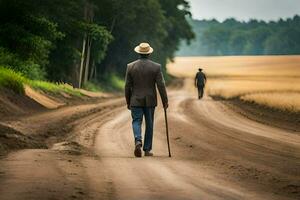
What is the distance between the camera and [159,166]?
10.4 meters

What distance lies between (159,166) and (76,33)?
2990 centimetres

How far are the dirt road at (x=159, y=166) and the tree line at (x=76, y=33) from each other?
1275 centimetres

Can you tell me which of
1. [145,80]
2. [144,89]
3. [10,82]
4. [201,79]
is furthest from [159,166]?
[201,79]

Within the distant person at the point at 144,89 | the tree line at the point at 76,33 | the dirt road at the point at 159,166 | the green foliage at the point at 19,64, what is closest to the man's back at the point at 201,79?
the tree line at the point at 76,33

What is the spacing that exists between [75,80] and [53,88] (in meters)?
9.18

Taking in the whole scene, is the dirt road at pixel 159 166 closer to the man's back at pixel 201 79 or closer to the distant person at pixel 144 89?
the distant person at pixel 144 89

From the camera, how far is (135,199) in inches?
284

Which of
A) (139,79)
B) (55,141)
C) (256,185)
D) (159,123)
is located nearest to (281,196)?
(256,185)

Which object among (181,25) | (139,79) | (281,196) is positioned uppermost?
(181,25)

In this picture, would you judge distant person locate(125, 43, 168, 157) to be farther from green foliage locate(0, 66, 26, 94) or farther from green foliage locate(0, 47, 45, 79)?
green foliage locate(0, 47, 45, 79)

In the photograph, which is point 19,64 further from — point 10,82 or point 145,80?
point 145,80

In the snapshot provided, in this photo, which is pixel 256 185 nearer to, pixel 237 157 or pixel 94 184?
pixel 94 184

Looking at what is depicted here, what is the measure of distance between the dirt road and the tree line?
12.7 meters

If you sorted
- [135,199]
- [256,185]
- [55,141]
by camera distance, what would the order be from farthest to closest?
[55,141] → [256,185] → [135,199]
